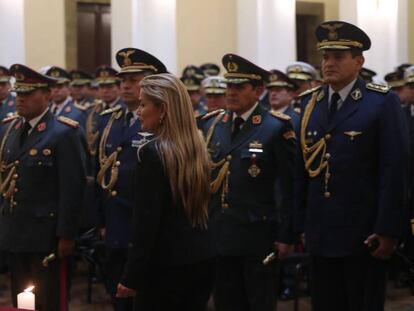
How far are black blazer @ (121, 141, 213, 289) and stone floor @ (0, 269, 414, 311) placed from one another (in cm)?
326

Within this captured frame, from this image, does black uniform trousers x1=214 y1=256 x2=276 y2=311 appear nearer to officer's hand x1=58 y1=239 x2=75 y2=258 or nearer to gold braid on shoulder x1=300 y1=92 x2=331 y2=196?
gold braid on shoulder x1=300 y1=92 x2=331 y2=196

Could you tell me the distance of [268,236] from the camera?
15.5 ft

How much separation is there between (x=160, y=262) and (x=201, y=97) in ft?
20.4

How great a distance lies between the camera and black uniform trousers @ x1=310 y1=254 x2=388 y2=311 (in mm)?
4031

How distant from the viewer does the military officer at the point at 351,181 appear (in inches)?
156

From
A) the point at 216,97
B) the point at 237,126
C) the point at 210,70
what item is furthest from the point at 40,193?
the point at 210,70

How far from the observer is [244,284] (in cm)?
473

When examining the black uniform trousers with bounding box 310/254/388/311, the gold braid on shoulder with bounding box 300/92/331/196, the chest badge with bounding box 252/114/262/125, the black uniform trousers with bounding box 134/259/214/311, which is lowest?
the black uniform trousers with bounding box 310/254/388/311

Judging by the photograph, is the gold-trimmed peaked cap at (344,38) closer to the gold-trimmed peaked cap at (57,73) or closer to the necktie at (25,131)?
the necktie at (25,131)

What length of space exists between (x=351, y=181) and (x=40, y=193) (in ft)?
6.24

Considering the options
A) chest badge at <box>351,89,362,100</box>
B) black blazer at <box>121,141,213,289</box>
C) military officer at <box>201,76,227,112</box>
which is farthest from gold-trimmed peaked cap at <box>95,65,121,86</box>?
black blazer at <box>121,141,213,289</box>

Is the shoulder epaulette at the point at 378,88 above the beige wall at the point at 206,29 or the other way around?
the other way around

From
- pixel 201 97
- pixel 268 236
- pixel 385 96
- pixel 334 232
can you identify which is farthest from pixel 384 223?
pixel 201 97

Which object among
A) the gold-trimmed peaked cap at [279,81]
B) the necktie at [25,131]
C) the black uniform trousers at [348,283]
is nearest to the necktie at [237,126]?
the black uniform trousers at [348,283]
